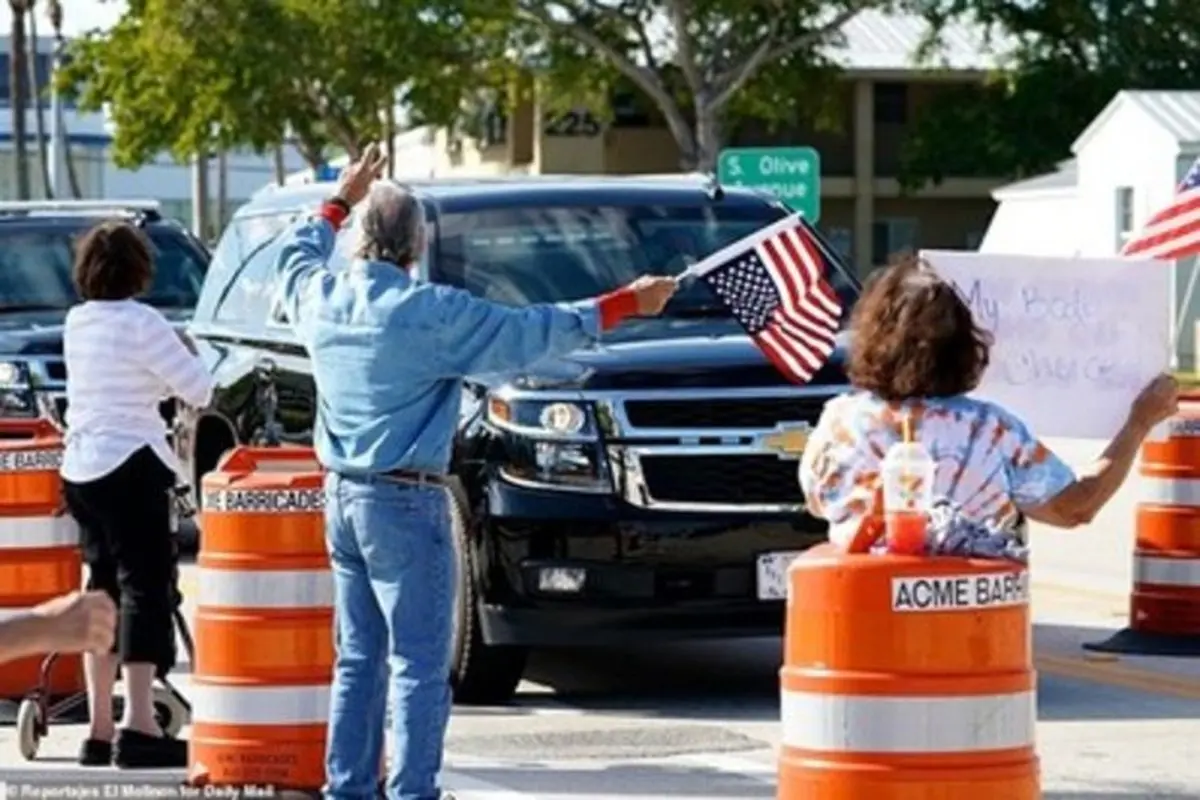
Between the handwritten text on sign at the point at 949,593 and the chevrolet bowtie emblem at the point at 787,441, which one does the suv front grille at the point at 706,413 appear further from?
the handwritten text on sign at the point at 949,593

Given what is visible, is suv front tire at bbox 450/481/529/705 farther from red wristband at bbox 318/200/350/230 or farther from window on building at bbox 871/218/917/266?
window on building at bbox 871/218/917/266

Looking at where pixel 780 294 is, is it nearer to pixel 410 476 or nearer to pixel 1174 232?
pixel 410 476

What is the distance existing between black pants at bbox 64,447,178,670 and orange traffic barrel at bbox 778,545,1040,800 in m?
4.04

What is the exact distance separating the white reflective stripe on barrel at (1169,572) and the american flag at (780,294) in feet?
13.6

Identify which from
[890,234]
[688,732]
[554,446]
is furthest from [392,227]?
[890,234]

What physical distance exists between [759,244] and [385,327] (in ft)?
5.21

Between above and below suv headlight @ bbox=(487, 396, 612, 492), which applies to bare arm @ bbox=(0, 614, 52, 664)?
above

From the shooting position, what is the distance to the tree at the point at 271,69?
198 feet

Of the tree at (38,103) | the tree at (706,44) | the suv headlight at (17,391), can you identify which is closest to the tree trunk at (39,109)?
the tree at (38,103)

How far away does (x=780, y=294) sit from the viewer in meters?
9.97

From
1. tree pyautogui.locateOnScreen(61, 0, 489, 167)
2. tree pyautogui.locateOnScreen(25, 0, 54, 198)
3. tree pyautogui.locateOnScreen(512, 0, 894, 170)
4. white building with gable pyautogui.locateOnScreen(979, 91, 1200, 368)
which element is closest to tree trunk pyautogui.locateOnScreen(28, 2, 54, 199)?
tree pyautogui.locateOnScreen(25, 0, 54, 198)

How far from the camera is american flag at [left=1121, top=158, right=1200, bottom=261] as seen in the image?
11.1 meters

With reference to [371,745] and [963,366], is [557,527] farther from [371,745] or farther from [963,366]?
[963,366]

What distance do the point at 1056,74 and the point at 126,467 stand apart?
5898 cm
